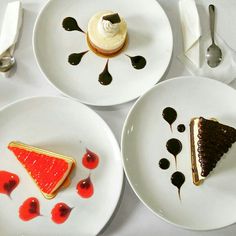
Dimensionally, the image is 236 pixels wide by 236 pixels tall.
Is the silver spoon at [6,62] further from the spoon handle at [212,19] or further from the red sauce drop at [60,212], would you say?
the spoon handle at [212,19]

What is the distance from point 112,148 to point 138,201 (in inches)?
6.6

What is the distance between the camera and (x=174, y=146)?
1189 millimetres

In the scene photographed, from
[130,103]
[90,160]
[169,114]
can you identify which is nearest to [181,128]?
[169,114]

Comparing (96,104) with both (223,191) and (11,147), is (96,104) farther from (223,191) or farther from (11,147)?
(223,191)

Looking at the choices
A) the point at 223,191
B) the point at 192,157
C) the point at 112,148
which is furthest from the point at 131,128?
the point at 223,191

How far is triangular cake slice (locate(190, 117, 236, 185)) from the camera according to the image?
1.15 metres

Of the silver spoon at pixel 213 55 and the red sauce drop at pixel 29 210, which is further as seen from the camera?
the silver spoon at pixel 213 55

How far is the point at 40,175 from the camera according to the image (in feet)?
3.76

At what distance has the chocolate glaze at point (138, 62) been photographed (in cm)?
124

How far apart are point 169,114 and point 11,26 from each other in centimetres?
52

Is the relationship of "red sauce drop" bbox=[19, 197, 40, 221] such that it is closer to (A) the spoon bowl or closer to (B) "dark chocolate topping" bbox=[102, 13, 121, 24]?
(A) the spoon bowl

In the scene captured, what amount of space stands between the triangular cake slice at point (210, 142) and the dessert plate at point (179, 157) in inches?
1.4

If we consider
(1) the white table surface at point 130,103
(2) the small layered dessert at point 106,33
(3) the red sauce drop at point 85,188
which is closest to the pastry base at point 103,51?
(2) the small layered dessert at point 106,33

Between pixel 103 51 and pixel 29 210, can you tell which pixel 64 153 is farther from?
pixel 103 51
